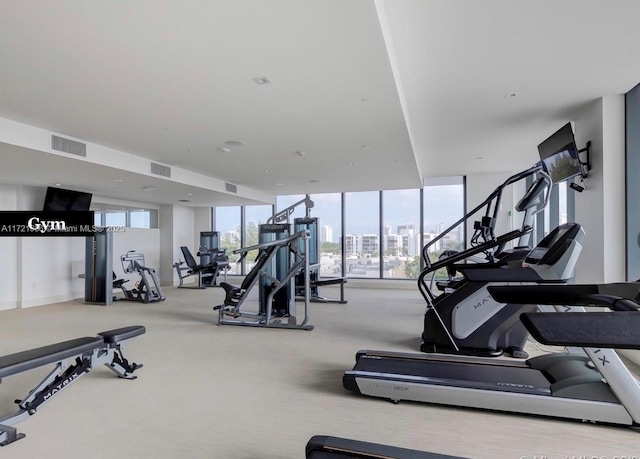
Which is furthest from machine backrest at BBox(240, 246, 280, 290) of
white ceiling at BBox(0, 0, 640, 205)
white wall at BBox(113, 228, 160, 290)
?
white wall at BBox(113, 228, 160, 290)

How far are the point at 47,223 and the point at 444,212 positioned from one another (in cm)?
923

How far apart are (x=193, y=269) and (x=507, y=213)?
8236mm

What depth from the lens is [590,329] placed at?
1193 mm

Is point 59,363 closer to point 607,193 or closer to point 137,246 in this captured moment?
point 607,193

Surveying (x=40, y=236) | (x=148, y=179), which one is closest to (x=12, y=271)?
(x=40, y=236)

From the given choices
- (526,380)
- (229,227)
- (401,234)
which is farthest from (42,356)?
(229,227)

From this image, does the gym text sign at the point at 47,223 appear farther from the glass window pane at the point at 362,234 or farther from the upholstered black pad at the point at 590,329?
the upholstered black pad at the point at 590,329

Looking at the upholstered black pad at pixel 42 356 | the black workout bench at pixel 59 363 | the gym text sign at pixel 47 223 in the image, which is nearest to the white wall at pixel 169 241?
the gym text sign at pixel 47 223

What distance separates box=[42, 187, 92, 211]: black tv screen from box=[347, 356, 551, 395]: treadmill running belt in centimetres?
737

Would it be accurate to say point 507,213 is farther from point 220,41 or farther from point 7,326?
point 7,326

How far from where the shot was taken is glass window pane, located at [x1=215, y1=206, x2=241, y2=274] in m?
11.8

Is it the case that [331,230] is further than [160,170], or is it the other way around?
[331,230]

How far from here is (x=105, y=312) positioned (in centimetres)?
655

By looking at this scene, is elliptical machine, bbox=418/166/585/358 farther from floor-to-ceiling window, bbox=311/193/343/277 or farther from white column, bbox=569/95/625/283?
floor-to-ceiling window, bbox=311/193/343/277
